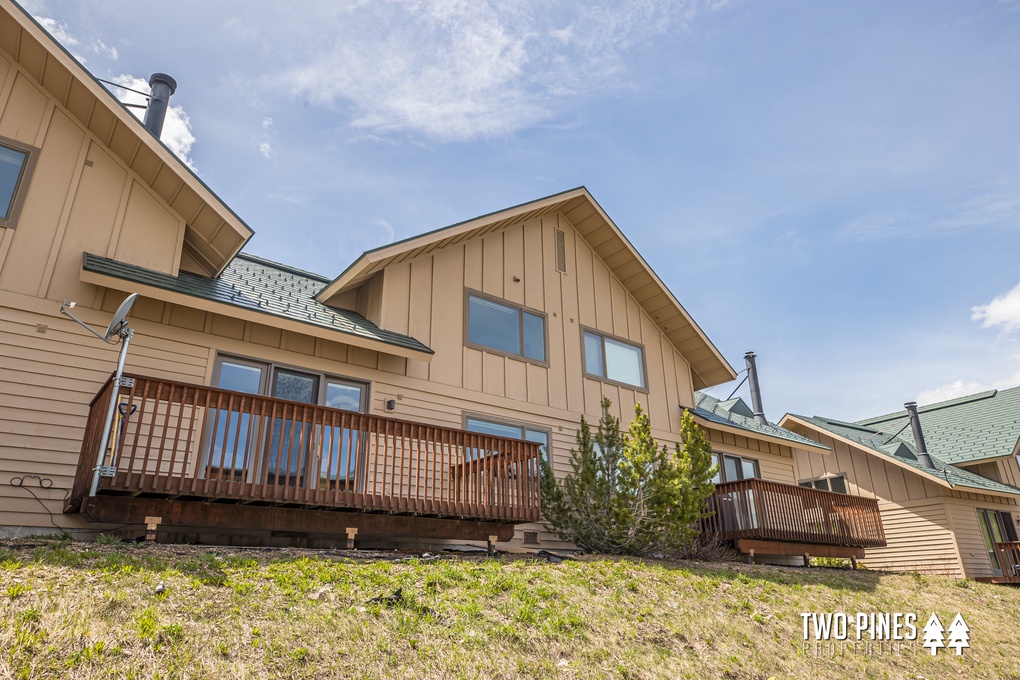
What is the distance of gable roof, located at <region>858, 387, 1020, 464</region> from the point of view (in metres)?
23.1

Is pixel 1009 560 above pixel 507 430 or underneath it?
underneath

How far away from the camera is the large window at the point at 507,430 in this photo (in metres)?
13.0

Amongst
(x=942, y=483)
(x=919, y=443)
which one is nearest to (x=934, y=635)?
(x=942, y=483)

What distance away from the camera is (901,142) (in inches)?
626

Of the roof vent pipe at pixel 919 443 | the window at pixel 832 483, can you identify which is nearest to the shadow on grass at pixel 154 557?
the window at pixel 832 483

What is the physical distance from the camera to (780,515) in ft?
47.3

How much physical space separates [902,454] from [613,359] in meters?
12.6

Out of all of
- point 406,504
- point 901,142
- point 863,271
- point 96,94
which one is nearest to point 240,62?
point 96,94

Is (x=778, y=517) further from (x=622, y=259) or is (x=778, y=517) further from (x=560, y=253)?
(x=560, y=253)

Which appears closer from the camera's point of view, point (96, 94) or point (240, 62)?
point (96, 94)

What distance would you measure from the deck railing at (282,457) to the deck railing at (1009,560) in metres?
15.9

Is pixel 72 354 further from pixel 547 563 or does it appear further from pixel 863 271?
pixel 863 271

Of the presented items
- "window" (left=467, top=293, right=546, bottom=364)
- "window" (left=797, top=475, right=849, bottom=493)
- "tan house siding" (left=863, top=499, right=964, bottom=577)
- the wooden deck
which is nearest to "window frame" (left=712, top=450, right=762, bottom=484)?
the wooden deck

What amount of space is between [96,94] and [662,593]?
33.1 feet
